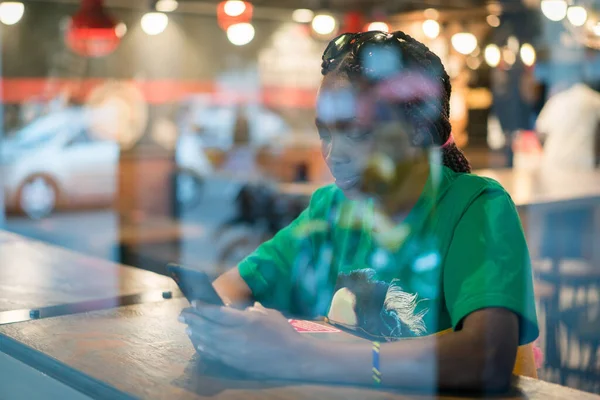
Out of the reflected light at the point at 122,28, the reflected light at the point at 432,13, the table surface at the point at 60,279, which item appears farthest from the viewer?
the reflected light at the point at 432,13

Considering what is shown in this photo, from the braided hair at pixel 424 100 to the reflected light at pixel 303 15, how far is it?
9.00 meters

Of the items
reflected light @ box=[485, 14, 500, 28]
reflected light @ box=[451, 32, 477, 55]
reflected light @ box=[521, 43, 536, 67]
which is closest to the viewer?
reflected light @ box=[521, 43, 536, 67]

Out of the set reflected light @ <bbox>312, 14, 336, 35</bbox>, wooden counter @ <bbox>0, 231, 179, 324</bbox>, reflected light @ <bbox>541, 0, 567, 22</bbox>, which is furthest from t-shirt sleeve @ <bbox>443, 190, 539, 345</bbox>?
reflected light @ <bbox>312, 14, 336, 35</bbox>

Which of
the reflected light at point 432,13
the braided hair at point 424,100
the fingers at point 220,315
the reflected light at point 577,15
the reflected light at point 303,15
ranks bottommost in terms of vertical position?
the fingers at point 220,315

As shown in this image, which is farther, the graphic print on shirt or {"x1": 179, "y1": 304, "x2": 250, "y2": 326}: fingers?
the graphic print on shirt

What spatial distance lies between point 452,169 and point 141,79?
8406 millimetres

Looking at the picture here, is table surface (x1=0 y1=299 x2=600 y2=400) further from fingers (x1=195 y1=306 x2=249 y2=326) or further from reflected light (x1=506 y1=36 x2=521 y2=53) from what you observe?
reflected light (x1=506 y1=36 x2=521 y2=53)

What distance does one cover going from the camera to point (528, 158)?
589 centimetres

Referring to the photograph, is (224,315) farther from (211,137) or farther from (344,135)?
(211,137)

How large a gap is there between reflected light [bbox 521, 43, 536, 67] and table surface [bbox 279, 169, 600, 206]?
3454 millimetres

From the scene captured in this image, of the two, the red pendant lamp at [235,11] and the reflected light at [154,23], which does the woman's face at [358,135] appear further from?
the reflected light at [154,23]

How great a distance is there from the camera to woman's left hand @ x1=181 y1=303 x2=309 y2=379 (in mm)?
961

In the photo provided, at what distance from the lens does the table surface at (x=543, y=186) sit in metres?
3.49

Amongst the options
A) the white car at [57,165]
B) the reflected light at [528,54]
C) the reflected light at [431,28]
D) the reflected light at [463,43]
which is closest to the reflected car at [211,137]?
the white car at [57,165]
